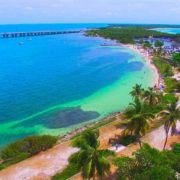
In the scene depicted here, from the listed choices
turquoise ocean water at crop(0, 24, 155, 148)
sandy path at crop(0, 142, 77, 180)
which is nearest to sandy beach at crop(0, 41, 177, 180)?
sandy path at crop(0, 142, 77, 180)

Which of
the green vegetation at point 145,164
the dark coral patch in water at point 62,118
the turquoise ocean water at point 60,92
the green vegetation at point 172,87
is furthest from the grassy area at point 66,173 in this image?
the green vegetation at point 172,87

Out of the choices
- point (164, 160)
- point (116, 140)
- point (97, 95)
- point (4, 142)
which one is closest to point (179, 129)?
point (116, 140)

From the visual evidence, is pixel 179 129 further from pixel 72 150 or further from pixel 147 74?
pixel 147 74

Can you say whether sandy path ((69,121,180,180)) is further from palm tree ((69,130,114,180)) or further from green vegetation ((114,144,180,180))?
palm tree ((69,130,114,180))

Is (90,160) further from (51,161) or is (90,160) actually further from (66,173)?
(51,161)

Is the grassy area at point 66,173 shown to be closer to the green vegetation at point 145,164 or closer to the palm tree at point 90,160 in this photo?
the palm tree at point 90,160
